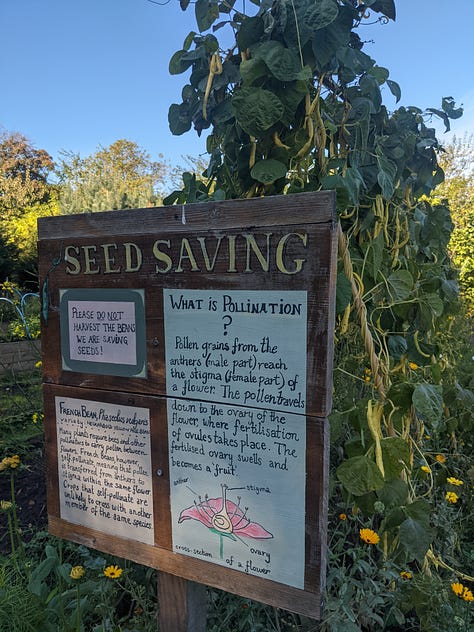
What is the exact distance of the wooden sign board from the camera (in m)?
0.96

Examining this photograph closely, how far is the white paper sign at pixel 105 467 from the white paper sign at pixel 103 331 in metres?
0.13

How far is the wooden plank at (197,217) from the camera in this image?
0.94m

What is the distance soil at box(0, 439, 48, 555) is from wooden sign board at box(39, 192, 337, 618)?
0.98 m

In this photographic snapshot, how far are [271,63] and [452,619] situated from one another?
5.15 ft

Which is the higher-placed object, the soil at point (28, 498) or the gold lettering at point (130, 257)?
the gold lettering at point (130, 257)

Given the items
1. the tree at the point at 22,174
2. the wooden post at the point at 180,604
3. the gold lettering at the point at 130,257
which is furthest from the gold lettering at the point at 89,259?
the tree at the point at 22,174

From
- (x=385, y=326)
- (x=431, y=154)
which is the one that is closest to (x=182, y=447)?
(x=385, y=326)

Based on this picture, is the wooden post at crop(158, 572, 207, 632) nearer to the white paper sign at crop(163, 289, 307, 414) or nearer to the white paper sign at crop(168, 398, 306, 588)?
the white paper sign at crop(168, 398, 306, 588)

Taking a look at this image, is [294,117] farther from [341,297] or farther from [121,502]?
[121,502]

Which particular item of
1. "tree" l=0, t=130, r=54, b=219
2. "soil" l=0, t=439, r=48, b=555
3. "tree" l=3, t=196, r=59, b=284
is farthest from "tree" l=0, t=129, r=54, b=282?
"soil" l=0, t=439, r=48, b=555

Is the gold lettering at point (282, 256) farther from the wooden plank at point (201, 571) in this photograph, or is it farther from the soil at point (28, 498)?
the soil at point (28, 498)

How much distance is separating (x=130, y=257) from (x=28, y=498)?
1.85 metres

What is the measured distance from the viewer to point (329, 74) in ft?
4.39

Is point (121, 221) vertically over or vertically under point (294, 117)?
under
